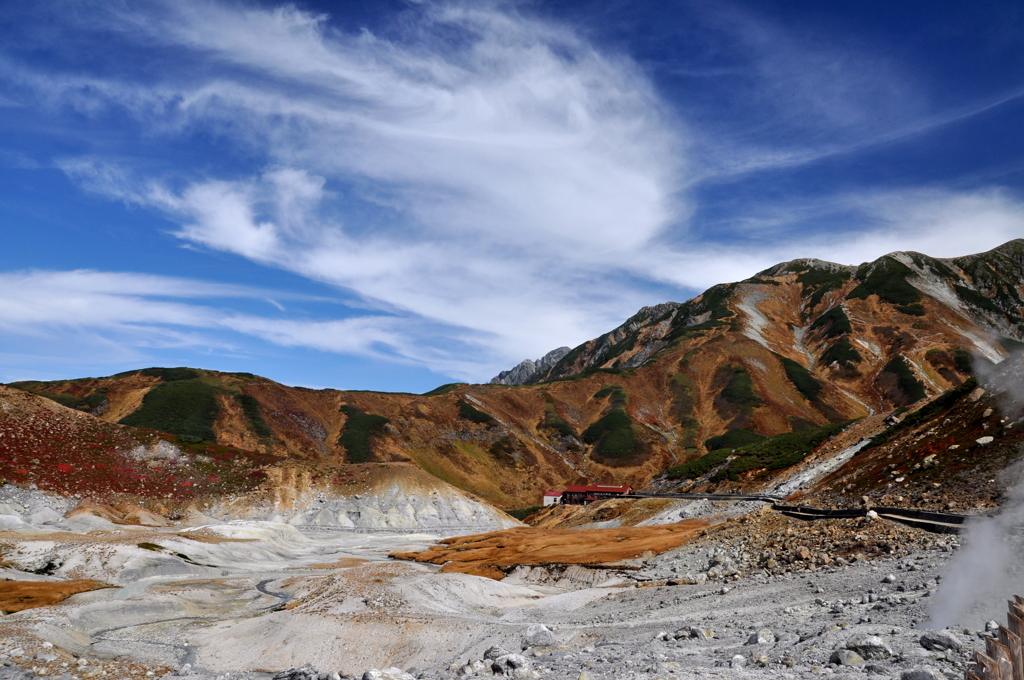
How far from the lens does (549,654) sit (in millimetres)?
17516

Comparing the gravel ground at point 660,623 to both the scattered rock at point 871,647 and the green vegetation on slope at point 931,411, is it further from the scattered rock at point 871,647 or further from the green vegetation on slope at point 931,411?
the green vegetation on slope at point 931,411

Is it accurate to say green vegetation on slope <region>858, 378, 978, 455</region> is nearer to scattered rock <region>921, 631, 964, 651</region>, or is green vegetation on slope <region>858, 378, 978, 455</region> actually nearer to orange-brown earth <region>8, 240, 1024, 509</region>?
scattered rock <region>921, 631, 964, 651</region>

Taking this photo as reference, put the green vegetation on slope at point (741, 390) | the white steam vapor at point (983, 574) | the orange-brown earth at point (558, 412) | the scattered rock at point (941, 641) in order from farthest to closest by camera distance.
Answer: the green vegetation on slope at point (741, 390) < the orange-brown earth at point (558, 412) < the white steam vapor at point (983, 574) < the scattered rock at point (941, 641)

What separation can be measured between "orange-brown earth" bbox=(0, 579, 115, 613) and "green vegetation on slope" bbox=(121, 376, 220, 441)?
10619 cm

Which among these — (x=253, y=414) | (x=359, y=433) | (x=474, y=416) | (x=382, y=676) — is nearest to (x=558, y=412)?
(x=474, y=416)

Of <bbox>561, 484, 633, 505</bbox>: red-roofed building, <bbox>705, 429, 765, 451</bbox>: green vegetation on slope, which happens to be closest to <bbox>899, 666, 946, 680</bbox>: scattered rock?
<bbox>561, 484, 633, 505</bbox>: red-roofed building

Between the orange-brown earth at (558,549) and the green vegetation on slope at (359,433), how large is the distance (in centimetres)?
8257

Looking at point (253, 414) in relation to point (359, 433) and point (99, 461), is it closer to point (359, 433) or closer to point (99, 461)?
point (359, 433)

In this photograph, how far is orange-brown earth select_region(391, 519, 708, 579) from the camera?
1746 inches

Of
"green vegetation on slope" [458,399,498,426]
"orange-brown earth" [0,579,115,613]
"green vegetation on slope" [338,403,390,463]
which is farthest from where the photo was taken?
"green vegetation on slope" [458,399,498,426]

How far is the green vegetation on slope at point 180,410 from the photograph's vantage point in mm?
134125

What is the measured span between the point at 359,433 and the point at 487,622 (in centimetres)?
13233

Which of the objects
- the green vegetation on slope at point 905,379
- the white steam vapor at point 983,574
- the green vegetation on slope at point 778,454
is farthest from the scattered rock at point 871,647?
the green vegetation on slope at point 905,379

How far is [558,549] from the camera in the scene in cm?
4981
